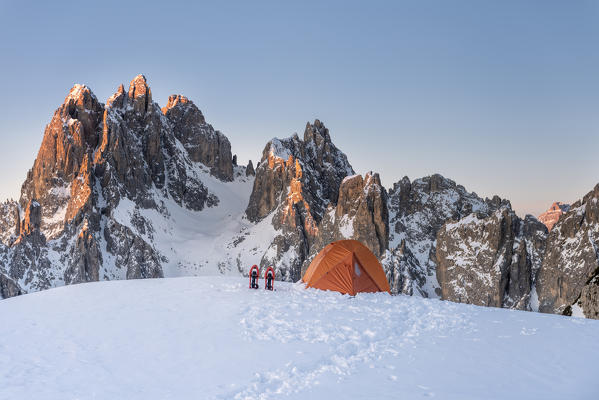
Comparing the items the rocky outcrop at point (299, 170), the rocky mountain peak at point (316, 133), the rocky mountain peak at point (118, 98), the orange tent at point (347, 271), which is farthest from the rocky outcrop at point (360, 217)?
the orange tent at point (347, 271)

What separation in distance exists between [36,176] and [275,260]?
92.0 m

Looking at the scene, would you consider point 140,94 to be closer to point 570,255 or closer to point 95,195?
point 95,195

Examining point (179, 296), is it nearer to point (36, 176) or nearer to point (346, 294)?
point (346, 294)

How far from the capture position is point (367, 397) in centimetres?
1066

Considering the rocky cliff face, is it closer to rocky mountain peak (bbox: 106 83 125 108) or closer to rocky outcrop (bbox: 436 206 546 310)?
rocky mountain peak (bbox: 106 83 125 108)

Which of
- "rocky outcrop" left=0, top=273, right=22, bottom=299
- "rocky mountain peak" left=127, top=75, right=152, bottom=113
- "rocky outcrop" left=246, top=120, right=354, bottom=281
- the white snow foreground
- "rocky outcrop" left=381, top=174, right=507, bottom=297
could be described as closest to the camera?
the white snow foreground

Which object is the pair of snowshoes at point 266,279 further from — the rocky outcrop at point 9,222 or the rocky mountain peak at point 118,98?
the rocky mountain peak at point 118,98

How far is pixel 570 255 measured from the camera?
97.4 meters

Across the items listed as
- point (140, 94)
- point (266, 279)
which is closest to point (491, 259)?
point (266, 279)

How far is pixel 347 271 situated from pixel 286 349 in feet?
33.9

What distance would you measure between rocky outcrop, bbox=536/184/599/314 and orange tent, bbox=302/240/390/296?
8405cm

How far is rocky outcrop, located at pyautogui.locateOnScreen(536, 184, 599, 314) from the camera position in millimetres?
93188

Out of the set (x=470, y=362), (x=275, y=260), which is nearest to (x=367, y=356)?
(x=470, y=362)

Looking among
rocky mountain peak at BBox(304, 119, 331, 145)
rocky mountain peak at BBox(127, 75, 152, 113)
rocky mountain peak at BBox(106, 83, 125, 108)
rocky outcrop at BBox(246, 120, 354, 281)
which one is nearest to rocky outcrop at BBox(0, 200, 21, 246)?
rocky mountain peak at BBox(106, 83, 125, 108)
